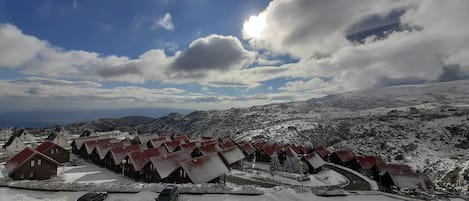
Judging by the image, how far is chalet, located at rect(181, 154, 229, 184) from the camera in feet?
153

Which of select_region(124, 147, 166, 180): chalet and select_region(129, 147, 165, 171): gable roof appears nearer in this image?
select_region(124, 147, 166, 180): chalet

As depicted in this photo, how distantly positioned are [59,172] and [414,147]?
351 ft

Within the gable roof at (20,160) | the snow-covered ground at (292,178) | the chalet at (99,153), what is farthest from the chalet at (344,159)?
the gable roof at (20,160)

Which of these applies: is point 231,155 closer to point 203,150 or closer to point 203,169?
point 203,150

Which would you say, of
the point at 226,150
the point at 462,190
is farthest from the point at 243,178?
the point at 462,190

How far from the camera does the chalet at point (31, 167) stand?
46.1m

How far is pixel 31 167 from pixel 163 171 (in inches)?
836

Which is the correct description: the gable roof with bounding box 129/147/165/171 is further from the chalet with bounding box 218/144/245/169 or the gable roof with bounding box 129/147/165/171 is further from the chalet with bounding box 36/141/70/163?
the chalet with bounding box 36/141/70/163

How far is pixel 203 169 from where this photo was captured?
49.6 metres

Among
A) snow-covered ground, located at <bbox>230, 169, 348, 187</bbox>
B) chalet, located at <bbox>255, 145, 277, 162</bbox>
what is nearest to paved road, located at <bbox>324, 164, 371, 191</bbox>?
snow-covered ground, located at <bbox>230, 169, 348, 187</bbox>

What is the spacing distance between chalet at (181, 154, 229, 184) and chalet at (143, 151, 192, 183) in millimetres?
970

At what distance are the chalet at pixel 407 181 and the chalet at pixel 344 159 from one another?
20.6m

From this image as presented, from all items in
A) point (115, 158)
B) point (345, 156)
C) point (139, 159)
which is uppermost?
point (139, 159)

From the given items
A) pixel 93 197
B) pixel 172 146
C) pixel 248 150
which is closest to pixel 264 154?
pixel 248 150
